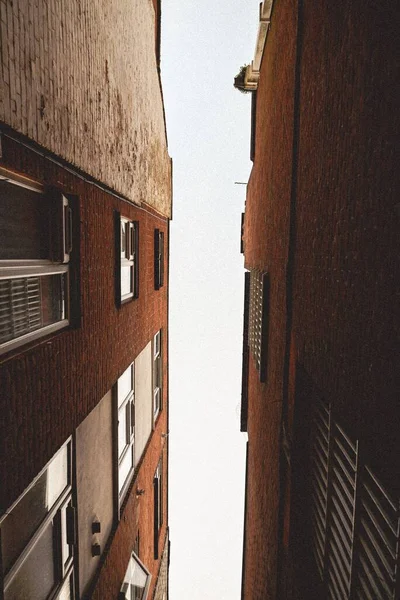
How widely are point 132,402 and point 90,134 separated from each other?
5717mm

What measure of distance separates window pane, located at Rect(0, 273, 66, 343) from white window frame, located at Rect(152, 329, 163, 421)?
23.0 ft

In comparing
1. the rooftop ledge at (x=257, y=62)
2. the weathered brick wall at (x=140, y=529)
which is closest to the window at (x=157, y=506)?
the weathered brick wall at (x=140, y=529)

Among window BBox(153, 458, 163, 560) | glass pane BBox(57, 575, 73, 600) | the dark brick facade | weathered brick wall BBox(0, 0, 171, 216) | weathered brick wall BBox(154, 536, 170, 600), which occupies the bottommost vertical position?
weathered brick wall BBox(154, 536, 170, 600)

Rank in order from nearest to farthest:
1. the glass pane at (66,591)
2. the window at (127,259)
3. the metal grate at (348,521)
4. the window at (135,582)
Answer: the metal grate at (348,521)
the glass pane at (66,591)
the window at (127,259)
the window at (135,582)

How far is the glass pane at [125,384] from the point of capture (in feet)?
27.0

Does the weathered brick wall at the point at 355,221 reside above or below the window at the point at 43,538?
above

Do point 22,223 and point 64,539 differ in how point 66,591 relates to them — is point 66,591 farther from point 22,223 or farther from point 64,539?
point 22,223

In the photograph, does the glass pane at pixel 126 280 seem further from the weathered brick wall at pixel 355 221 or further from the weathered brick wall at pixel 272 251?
the weathered brick wall at pixel 355 221

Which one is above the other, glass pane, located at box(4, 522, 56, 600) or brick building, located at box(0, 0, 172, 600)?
brick building, located at box(0, 0, 172, 600)

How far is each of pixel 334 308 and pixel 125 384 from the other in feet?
18.3

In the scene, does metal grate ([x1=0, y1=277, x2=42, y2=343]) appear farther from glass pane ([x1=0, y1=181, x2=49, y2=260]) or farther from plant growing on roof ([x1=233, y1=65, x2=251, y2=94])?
plant growing on roof ([x1=233, y1=65, x2=251, y2=94])

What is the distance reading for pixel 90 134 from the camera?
20.0 ft

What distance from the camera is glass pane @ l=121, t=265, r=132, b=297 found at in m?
8.40

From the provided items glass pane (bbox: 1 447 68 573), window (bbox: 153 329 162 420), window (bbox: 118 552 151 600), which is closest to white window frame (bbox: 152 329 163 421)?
window (bbox: 153 329 162 420)
